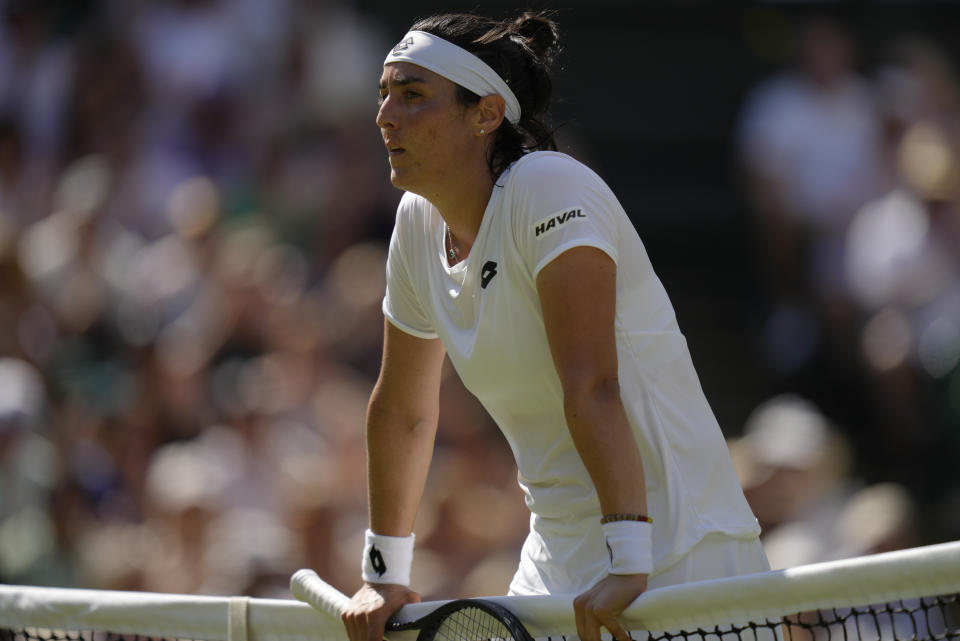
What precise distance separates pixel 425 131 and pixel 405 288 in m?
0.39

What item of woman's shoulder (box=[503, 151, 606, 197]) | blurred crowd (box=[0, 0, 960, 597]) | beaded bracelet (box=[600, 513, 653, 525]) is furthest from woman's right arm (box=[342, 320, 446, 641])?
blurred crowd (box=[0, 0, 960, 597])

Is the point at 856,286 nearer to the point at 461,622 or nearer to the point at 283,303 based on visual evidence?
the point at 283,303

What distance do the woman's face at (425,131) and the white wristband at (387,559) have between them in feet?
2.45

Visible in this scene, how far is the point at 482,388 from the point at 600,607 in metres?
0.54

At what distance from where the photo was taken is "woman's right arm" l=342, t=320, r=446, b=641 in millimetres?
2979

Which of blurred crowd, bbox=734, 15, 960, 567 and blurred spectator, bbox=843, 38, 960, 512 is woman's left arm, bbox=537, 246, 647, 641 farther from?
blurred spectator, bbox=843, 38, 960, 512

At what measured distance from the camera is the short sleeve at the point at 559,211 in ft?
8.11

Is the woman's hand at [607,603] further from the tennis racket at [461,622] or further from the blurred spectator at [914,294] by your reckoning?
the blurred spectator at [914,294]

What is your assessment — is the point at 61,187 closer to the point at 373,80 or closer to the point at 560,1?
the point at 373,80

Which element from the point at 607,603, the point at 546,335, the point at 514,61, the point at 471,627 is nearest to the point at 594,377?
the point at 546,335

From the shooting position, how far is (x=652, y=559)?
8.08ft

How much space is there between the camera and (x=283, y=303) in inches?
262

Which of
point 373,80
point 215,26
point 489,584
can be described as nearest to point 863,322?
point 489,584

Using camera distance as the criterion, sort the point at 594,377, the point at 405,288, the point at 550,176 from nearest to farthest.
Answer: the point at 594,377 < the point at 550,176 < the point at 405,288
